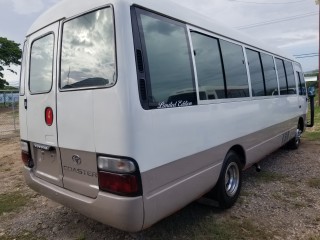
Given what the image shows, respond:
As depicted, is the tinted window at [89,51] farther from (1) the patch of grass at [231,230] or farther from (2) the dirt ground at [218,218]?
(1) the patch of grass at [231,230]

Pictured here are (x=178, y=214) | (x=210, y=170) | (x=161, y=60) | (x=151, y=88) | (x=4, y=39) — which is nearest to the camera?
(x=151, y=88)

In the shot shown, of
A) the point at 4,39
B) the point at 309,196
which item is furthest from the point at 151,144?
the point at 4,39

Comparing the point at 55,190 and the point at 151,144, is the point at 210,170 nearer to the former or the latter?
the point at 151,144

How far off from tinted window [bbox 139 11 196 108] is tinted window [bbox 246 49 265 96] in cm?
197

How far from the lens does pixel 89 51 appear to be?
2.95m

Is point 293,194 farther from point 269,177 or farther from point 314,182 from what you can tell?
point 269,177

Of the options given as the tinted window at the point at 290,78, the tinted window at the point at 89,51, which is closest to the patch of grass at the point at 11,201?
the tinted window at the point at 89,51

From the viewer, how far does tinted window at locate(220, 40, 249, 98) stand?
427cm

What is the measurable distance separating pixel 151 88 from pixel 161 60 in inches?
14.3

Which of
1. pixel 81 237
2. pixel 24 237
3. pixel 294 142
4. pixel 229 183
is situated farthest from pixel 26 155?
pixel 294 142

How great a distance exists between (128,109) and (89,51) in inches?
30.9

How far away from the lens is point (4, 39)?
120 feet

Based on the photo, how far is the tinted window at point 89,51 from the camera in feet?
9.09

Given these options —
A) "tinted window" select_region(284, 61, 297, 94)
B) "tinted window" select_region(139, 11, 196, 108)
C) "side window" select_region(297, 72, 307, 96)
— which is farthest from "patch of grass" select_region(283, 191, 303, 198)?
"side window" select_region(297, 72, 307, 96)
